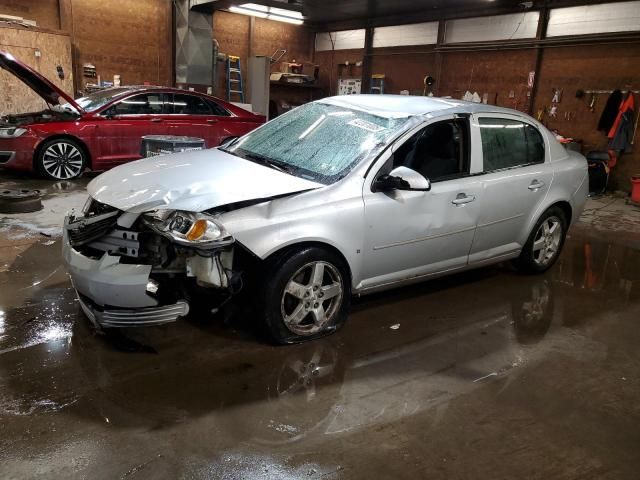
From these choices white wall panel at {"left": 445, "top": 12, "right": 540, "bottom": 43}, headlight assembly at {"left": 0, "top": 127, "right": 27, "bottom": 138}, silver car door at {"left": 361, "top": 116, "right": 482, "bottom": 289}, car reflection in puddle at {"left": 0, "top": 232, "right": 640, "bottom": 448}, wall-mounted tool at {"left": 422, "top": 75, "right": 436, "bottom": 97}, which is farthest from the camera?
wall-mounted tool at {"left": 422, "top": 75, "right": 436, "bottom": 97}

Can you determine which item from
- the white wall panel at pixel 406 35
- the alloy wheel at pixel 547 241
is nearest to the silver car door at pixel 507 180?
the alloy wheel at pixel 547 241

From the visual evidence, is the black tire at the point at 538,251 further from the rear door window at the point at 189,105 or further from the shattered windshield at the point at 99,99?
the shattered windshield at the point at 99,99

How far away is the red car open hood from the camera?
5.54m

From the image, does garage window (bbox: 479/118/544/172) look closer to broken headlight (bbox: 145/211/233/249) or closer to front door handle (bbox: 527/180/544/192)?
front door handle (bbox: 527/180/544/192)

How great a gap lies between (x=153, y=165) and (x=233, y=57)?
36.4 feet

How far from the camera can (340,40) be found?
1502cm

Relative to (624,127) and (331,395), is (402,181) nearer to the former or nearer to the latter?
(331,395)

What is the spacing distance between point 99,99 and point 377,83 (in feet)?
26.1

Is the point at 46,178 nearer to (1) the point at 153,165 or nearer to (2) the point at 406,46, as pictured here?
(1) the point at 153,165

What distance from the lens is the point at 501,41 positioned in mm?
11117

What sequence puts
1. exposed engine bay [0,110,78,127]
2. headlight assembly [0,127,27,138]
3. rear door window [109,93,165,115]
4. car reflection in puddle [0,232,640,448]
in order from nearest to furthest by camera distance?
car reflection in puddle [0,232,640,448]
headlight assembly [0,127,27,138]
exposed engine bay [0,110,78,127]
rear door window [109,93,165,115]

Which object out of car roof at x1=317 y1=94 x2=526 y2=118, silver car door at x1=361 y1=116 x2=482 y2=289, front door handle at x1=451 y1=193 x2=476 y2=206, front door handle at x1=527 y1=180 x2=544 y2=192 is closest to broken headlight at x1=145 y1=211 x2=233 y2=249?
silver car door at x1=361 y1=116 x2=482 y2=289

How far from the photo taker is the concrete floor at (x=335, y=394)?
225cm

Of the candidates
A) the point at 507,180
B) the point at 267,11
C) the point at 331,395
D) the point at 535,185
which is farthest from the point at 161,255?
the point at 267,11
